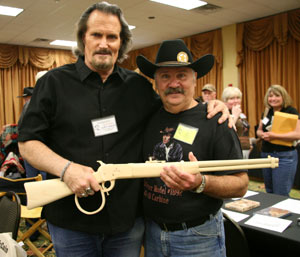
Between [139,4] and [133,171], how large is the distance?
5.16 meters

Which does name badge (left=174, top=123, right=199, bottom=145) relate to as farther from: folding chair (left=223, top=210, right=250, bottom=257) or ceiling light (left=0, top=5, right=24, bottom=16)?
ceiling light (left=0, top=5, right=24, bottom=16)

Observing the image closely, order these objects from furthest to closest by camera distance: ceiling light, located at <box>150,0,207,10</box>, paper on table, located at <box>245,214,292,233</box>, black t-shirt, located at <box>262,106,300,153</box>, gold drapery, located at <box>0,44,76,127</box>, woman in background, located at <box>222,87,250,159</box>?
1. gold drapery, located at <box>0,44,76,127</box>
2. ceiling light, located at <box>150,0,207,10</box>
3. woman in background, located at <box>222,87,250,159</box>
4. black t-shirt, located at <box>262,106,300,153</box>
5. paper on table, located at <box>245,214,292,233</box>

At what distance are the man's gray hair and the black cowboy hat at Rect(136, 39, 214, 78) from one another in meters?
0.15

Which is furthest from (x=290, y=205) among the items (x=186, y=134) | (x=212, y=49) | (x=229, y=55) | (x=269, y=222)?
(x=212, y=49)

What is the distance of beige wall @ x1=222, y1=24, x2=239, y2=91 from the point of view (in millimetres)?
7723

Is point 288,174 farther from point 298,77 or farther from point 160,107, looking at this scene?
point 298,77

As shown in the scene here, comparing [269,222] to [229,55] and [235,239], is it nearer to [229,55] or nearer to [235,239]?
[235,239]

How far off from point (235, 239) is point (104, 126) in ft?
3.72

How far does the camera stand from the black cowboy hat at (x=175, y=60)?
1587 millimetres

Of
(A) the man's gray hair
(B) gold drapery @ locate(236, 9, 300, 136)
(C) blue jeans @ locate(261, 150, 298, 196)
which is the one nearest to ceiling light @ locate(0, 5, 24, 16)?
(B) gold drapery @ locate(236, 9, 300, 136)

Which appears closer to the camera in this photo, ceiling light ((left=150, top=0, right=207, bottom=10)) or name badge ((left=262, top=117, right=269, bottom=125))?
name badge ((left=262, top=117, right=269, bottom=125))

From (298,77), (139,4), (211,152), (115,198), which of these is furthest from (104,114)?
(298,77)

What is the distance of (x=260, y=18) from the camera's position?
7.10 m

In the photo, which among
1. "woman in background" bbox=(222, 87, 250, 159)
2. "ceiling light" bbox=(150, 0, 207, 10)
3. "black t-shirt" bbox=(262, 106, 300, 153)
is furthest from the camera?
"ceiling light" bbox=(150, 0, 207, 10)
